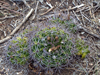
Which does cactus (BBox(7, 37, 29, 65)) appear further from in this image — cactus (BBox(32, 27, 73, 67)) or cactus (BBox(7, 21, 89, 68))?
cactus (BBox(32, 27, 73, 67))

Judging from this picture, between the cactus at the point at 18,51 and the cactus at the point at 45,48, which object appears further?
the cactus at the point at 18,51

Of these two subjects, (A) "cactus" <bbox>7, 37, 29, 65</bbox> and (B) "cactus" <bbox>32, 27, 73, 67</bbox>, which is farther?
A: (A) "cactus" <bbox>7, 37, 29, 65</bbox>

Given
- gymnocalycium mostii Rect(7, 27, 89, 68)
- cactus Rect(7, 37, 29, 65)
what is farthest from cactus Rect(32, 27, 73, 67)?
cactus Rect(7, 37, 29, 65)

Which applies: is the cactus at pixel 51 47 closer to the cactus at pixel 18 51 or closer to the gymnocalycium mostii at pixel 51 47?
the gymnocalycium mostii at pixel 51 47

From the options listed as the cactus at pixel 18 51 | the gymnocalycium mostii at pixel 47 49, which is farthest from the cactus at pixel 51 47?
the cactus at pixel 18 51

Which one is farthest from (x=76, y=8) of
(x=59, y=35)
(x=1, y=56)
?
(x=1, y=56)

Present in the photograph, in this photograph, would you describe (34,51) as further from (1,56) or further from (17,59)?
(1,56)

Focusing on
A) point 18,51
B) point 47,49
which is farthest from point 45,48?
point 18,51

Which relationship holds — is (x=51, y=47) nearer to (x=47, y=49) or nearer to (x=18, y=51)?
(x=47, y=49)

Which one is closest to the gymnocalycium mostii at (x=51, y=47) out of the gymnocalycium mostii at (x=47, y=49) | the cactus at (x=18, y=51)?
the gymnocalycium mostii at (x=47, y=49)
